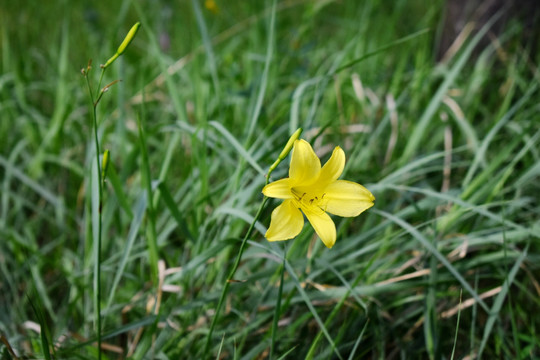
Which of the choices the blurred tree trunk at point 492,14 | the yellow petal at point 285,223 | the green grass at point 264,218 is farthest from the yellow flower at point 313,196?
the blurred tree trunk at point 492,14

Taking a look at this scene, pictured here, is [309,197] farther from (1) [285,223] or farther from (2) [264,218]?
(2) [264,218]

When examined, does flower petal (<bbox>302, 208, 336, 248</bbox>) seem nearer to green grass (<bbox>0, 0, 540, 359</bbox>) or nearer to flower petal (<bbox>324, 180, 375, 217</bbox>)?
flower petal (<bbox>324, 180, 375, 217</bbox>)

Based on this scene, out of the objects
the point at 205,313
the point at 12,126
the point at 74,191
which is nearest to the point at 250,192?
the point at 205,313

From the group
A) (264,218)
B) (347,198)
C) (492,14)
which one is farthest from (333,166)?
(492,14)

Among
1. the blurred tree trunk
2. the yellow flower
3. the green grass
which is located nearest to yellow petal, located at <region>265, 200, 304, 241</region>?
the yellow flower

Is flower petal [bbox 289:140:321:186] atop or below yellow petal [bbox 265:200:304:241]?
atop

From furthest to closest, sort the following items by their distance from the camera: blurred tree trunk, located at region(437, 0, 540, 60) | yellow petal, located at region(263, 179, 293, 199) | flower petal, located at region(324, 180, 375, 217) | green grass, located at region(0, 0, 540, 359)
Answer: blurred tree trunk, located at region(437, 0, 540, 60), green grass, located at region(0, 0, 540, 359), flower petal, located at region(324, 180, 375, 217), yellow petal, located at region(263, 179, 293, 199)

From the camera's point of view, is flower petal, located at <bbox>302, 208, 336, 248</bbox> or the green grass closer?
flower petal, located at <bbox>302, 208, 336, 248</bbox>

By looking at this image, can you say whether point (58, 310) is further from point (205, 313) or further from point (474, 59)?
point (474, 59)
